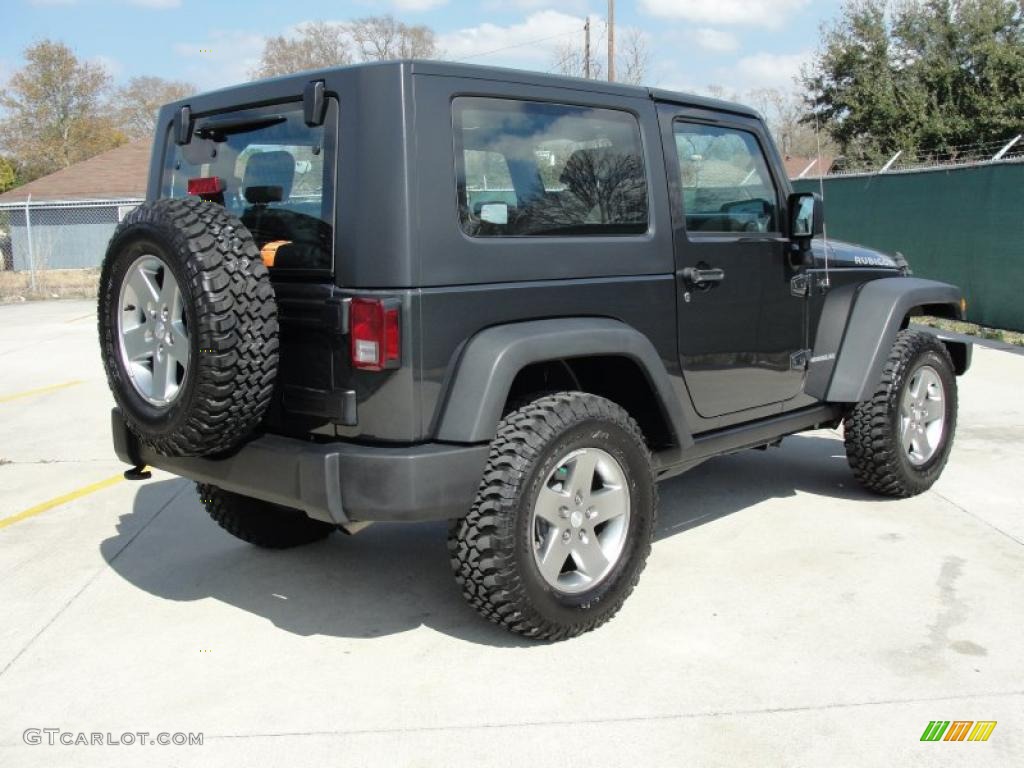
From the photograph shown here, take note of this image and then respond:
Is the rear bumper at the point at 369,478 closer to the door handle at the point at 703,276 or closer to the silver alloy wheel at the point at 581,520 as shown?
the silver alloy wheel at the point at 581,520

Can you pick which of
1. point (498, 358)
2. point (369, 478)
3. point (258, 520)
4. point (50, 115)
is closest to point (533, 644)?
point (369, 478)

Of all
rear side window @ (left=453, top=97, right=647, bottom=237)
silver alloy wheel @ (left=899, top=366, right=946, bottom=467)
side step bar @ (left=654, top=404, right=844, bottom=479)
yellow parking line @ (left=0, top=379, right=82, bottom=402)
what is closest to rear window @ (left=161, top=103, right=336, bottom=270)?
rear side window @ (left=453, top=97, right=647, bottom=237)

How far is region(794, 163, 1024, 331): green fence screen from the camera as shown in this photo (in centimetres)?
1105

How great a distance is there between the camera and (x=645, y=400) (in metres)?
4.05

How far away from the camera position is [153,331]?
3504 millimetres

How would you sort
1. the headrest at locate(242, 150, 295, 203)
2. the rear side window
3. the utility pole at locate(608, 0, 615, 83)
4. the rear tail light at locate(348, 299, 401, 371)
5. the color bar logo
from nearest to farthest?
the color bar logo → the rear tail light at locate(348, 299, 401, 371) → the rear side window → the headrest at locate(242, 150, 295, 203) → the utility pole at locate(608, 0, 615, 83)

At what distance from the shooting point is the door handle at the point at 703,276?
4.13 metres

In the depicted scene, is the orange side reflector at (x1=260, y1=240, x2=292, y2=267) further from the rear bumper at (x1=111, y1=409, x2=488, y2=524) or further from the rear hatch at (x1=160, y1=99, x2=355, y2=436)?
the rear bumper at (x1=111, y1=409, x2=488, y2=524)

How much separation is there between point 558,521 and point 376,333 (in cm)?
96

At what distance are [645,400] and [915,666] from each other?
1.36 metres

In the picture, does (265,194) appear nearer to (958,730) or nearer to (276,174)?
(276,174)

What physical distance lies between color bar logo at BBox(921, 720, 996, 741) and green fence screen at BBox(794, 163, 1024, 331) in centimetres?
897

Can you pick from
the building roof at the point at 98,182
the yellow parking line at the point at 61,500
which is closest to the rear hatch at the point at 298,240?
the yellow parking line at the point at 61,500

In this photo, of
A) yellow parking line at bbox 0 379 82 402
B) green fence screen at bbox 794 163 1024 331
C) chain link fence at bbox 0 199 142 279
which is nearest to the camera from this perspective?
yellow parking line at bbox 0 379 82 402
